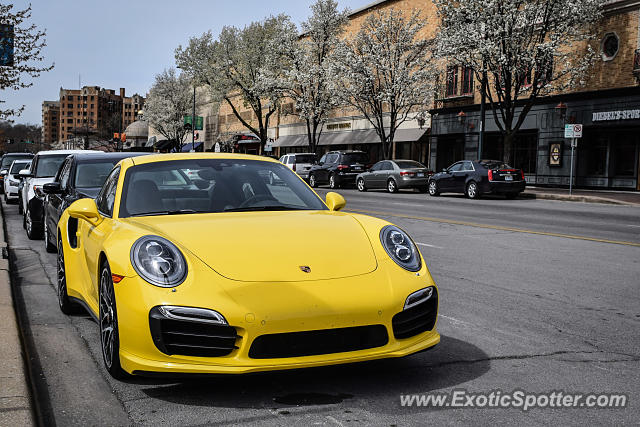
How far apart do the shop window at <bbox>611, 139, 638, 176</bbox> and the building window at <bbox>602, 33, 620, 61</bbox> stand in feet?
13.3

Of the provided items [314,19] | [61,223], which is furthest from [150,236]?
[314,19]

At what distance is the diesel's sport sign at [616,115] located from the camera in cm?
2927

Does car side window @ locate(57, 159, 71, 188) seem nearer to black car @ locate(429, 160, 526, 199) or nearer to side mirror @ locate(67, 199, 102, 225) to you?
side mirror @ locate(67, 199, 102, 225)

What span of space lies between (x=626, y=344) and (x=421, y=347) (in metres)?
1.97

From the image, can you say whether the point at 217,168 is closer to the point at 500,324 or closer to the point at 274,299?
the point at 274,299

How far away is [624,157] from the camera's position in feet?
101

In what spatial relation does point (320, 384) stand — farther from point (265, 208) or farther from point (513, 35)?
point (513, 35)

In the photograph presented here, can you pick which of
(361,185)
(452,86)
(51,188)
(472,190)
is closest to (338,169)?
(361,185)

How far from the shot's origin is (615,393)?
383cm

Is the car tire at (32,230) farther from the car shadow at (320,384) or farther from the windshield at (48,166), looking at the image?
the car shadow at (320,384)

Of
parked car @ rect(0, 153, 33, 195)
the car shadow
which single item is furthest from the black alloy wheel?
parked car @ rect(0, 153, 33, 195)

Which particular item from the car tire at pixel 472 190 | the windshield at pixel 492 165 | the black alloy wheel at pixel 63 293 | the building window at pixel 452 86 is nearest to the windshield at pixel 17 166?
the car tire at pixel 472 190

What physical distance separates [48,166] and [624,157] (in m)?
25.5

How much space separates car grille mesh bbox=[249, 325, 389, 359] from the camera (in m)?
3.55
